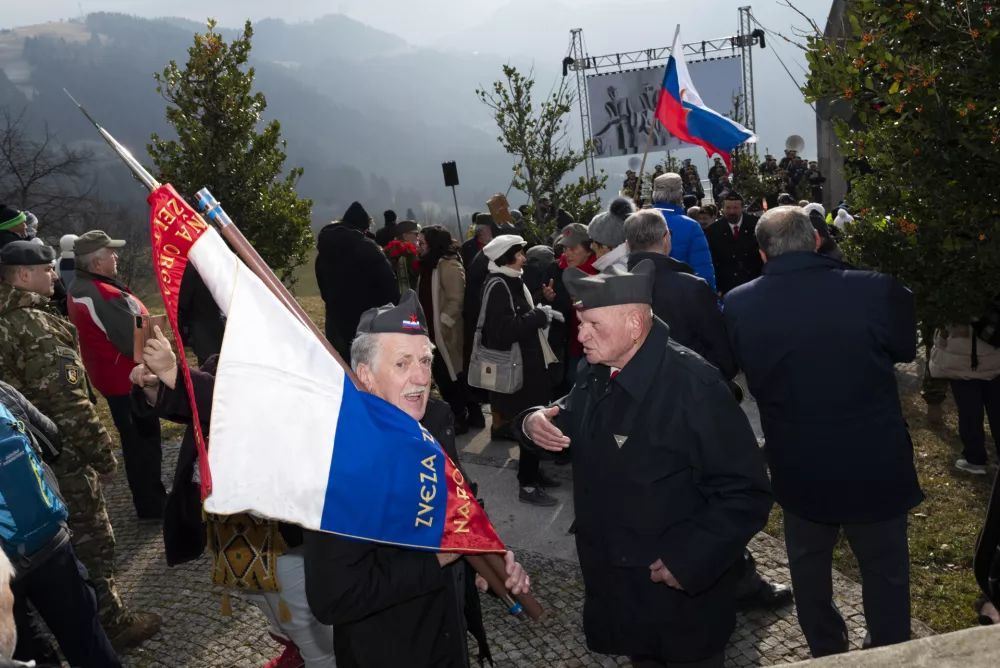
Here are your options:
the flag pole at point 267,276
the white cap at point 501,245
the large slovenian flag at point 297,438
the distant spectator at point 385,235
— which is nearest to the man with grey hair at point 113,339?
the white cap at point 501,245

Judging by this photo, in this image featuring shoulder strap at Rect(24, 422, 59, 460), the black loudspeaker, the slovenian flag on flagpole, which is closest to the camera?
shoulder strap at Rect(24, 422, 59, 460)

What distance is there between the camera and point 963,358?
569 centimetres

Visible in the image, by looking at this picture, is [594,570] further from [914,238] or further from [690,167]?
[690,167]

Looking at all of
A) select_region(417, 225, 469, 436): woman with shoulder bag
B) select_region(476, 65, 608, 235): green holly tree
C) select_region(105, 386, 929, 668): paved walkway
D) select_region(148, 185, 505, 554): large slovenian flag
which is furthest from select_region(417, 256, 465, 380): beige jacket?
select_region(148, 185, 505, 554): large slovenian flag

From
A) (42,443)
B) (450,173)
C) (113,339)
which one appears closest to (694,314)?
(42,443)

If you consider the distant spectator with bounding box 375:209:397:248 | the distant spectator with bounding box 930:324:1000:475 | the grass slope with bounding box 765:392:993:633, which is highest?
the distant spectator with bounding box 375:209:397:248

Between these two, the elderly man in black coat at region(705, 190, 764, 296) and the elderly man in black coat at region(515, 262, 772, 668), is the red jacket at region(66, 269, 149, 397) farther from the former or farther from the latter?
the elderly man in black coat at region(705, 190, 764, 296)

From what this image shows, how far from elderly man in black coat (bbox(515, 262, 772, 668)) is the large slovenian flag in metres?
0.58

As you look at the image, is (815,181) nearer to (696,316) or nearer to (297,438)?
(696,316)

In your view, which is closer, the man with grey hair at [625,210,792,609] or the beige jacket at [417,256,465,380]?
the man with grey hair at [625,210,792,609]

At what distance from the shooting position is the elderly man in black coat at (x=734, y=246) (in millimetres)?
9516

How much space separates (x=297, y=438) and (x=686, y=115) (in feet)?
22.3

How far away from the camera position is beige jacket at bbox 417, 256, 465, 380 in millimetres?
7414

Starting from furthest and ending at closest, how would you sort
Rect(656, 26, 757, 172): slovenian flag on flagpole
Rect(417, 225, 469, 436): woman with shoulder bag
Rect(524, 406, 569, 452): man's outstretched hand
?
Rect(656, 26, 757, 172): slovenian flag on flagpole → Rect(417, 225, 469, 436): woman with shoulder bag → Rect(524, 406, 569, 452): man's outstretched hand
